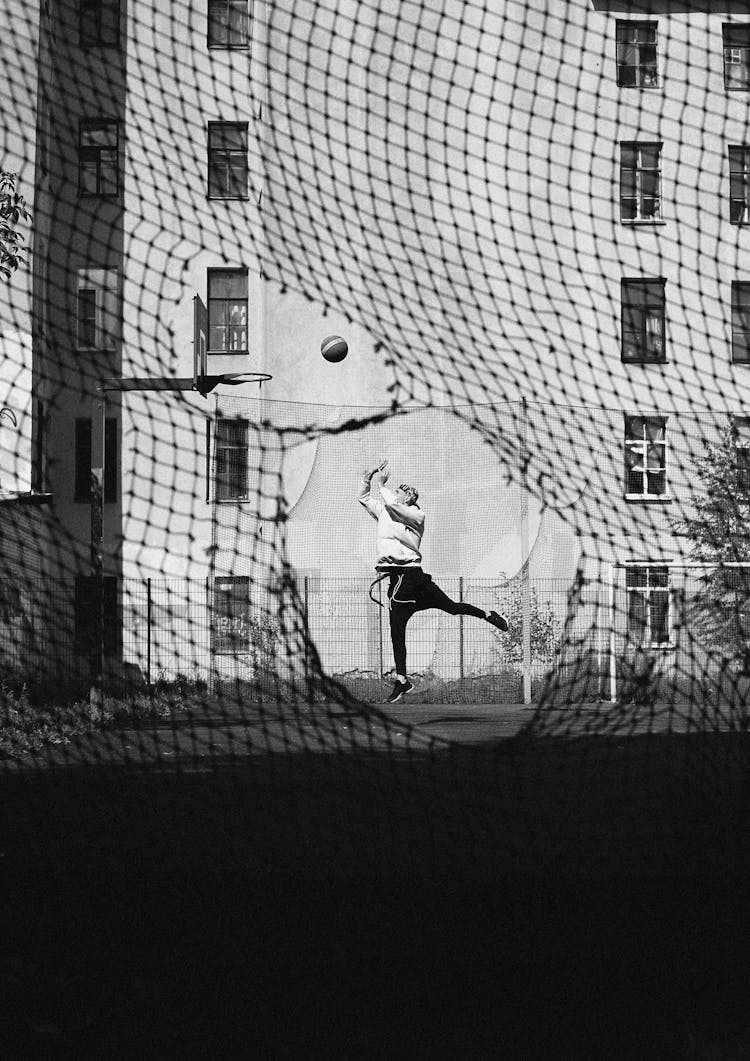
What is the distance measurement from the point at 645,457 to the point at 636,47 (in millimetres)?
2593

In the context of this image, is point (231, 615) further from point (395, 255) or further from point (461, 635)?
point (461, 635)

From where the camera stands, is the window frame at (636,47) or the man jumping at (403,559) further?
the man jumping at (403,559)

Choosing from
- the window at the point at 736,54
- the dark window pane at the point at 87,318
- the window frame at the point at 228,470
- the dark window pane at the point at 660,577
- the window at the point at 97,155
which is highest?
the window at the point at 736,54

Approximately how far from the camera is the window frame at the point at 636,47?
6188mm

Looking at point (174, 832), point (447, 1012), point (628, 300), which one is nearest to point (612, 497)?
point (628, 300)

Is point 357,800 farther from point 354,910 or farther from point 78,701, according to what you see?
point 78,701

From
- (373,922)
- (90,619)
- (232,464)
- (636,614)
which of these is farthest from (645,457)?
(373,922)

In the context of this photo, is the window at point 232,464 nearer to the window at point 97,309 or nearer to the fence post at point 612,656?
the window at point 97,309

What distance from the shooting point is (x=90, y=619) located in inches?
337

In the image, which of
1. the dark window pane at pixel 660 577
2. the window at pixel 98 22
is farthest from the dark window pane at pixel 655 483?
the window at pixel 98 22

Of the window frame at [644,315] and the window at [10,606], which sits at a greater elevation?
the window frame at [644,315]

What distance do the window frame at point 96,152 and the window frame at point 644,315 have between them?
113 inches

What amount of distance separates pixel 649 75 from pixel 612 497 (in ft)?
10.00

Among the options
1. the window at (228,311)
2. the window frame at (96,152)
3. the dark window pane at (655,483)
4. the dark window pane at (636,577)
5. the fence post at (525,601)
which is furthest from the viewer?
the window at (228,311)
